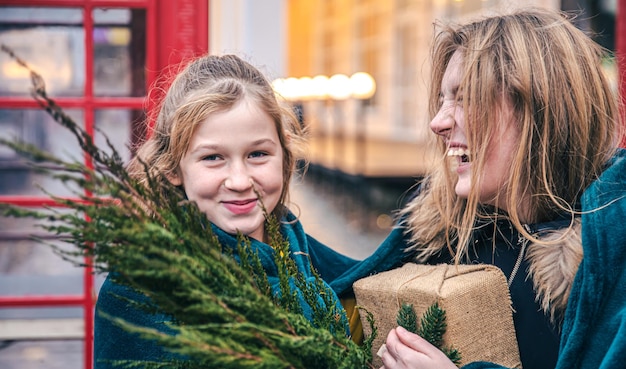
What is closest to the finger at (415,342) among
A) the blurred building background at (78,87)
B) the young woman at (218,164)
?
the young woman at (218,164)

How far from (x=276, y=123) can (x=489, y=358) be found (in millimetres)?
663

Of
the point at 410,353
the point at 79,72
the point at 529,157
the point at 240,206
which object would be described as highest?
the point at 79,72

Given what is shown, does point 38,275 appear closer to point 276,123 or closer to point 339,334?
point 276,123

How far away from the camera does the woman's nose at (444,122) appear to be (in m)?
1.68

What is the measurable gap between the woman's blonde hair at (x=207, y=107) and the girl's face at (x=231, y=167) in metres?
0.02

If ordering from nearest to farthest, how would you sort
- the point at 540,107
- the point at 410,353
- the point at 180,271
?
the point at 180,271 → the point at 410,353 → the point at 540,107

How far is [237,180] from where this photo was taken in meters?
1.68

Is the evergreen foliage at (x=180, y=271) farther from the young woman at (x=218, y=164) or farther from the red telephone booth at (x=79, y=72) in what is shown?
the red telephone booth at (x=79, y=72)

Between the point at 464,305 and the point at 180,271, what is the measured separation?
1.87 ft

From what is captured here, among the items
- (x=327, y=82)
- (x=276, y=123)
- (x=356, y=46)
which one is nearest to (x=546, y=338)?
(x=276, y=123)

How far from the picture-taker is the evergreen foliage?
115 cm

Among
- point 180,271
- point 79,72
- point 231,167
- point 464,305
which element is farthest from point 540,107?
point 79,72

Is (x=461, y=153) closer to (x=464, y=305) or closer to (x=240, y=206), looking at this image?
(x=464, y=305)

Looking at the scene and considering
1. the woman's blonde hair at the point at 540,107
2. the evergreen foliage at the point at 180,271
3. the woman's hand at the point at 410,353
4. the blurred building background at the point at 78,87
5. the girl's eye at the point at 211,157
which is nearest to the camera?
the evergreen foliage at the point at 180,271
